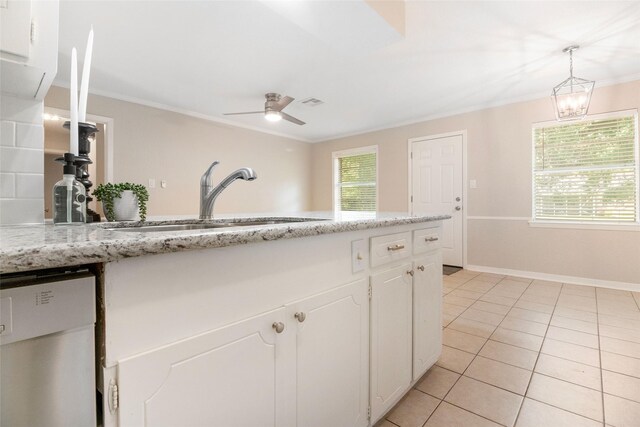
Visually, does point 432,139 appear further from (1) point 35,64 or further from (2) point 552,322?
(1) point 35,64

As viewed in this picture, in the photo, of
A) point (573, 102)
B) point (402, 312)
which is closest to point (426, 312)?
point (402, 312)

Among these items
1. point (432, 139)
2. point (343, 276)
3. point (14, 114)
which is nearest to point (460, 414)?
point (343, 276)

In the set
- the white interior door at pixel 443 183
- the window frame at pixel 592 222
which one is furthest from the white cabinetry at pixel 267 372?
the window frame at pixel 592 222

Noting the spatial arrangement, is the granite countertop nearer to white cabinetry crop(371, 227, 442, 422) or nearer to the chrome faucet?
white cabinetry crop(371, 227, 442, 422)

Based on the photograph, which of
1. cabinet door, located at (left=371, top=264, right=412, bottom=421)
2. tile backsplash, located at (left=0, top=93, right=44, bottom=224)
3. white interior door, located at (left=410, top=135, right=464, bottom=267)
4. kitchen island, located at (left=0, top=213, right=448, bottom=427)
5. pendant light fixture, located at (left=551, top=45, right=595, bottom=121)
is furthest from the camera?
white interior door, located at (left=410, top=135, right=464, bottom=267)

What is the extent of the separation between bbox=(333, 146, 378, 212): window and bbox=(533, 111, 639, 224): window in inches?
95.9

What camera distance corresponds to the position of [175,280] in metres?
0.59

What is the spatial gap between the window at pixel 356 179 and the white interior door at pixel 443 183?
2.69 ft

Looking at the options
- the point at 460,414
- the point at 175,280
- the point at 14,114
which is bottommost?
the point at 460,414

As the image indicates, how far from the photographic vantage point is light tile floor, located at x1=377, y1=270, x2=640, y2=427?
4.28ft

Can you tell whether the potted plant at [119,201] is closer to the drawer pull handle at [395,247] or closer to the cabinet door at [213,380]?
the cabinet door at [213,380]

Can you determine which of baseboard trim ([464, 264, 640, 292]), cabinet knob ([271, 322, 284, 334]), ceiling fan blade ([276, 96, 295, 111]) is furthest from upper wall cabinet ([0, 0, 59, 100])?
baseboard trim ([464, 264, 640, 292])

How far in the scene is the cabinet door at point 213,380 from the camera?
54 centimetres

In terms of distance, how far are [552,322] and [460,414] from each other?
60.8 inches
